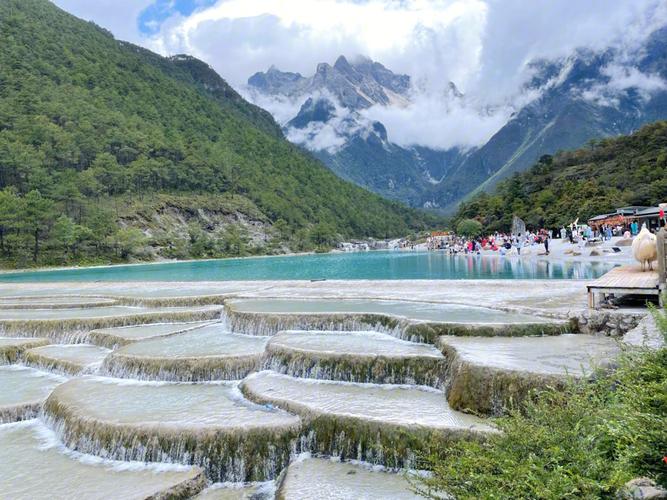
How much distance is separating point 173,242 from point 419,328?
85712 mm

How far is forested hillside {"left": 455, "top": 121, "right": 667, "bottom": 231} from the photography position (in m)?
73.1

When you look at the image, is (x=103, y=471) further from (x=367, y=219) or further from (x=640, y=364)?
(x=367, y=219)

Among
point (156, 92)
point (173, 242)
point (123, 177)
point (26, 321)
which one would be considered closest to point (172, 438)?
point (26, 321)

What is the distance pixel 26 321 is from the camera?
754 inches

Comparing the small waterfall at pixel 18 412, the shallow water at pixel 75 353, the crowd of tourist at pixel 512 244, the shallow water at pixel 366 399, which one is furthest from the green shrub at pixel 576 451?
the crowd of tourist at pixel 512 244

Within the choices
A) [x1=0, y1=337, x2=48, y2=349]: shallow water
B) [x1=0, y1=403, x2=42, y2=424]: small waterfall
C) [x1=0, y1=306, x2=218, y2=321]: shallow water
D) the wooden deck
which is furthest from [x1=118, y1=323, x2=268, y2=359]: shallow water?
the wooden deck

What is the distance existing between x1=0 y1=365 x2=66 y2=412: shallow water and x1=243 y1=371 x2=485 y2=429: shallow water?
5623 millimetres

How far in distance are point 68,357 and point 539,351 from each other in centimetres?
1375

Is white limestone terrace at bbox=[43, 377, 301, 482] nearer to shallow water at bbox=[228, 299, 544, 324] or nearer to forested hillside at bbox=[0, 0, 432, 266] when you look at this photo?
shallow water at bbox=[228, 299, 544, 324]

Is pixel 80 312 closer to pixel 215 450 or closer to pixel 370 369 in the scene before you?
pixel 215 450

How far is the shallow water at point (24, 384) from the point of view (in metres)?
11.9

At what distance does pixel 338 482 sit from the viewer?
7.71 metres

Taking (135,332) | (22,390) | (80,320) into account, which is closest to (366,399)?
(22,390)

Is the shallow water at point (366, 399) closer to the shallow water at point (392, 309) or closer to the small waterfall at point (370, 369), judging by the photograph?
the small waterfall at point (370, 369)
